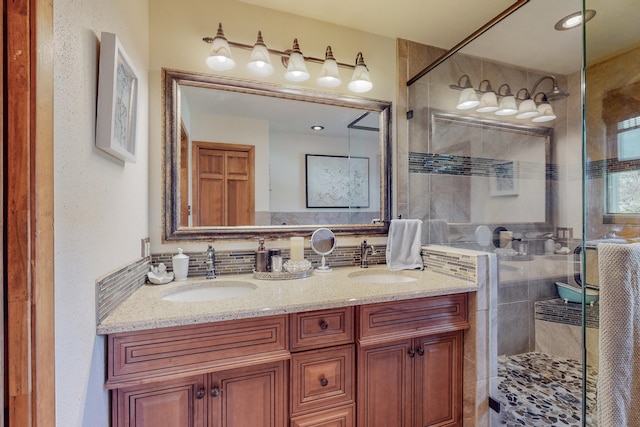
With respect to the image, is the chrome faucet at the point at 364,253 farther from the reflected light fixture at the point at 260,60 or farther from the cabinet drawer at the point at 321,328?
the reflected light fixture at the point at 260,60

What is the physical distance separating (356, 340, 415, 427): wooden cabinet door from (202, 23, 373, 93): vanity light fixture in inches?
60.5

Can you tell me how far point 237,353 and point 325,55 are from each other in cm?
176

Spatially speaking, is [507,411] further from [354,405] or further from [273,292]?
[273,292]

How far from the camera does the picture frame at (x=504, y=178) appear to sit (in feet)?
6.89

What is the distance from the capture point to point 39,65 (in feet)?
1.96

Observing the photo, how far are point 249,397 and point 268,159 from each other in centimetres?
122

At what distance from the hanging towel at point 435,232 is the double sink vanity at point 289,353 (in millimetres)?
397

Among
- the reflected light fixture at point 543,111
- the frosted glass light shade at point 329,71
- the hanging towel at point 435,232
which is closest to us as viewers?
the frosted glass light shade at point 329,71

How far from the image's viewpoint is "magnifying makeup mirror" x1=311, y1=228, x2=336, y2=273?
175 centimetres

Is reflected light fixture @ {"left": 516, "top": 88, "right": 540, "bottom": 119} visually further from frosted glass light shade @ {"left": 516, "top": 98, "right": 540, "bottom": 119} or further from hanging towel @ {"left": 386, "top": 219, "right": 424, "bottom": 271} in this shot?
hanging towel @ {"left": 386, "top": 219, "right": 424, "bottom": 271}

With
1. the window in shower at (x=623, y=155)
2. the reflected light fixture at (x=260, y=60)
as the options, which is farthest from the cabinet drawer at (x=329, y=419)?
the reflected light fixture at (x=260, y=60)

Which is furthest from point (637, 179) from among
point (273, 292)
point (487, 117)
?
point (273, 292)

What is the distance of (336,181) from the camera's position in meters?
1.86

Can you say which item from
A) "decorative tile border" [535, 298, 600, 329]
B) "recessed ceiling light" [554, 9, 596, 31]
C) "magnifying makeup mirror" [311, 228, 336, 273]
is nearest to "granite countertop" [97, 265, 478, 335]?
"magnifying makeup mirror" [311, 228, 336, 273]
